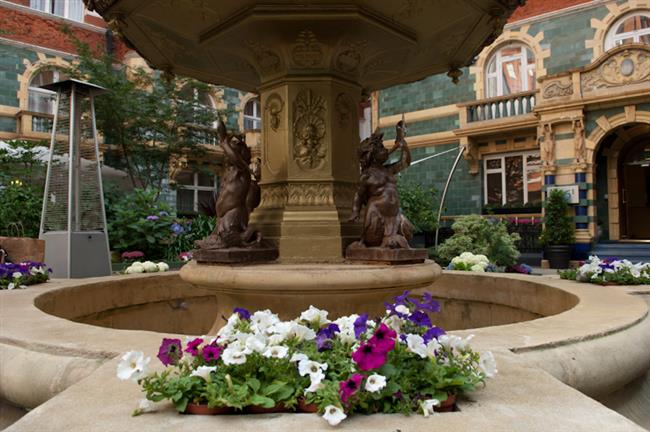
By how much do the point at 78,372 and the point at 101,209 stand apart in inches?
238

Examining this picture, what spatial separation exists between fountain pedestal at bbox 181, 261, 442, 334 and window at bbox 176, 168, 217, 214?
1674cm

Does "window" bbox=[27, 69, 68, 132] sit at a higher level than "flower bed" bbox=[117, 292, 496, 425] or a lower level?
higher

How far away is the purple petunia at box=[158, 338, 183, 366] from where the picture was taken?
1663 millimetres

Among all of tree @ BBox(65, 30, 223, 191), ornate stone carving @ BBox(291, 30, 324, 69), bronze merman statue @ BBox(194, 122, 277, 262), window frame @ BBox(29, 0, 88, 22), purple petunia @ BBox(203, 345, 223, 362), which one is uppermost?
window frame @ BBox(29, 0, 88, 22)

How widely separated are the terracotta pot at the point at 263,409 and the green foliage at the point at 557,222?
13875 mm

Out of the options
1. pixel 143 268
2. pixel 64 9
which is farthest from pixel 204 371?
pixel 64 9

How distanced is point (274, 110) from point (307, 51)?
61cm

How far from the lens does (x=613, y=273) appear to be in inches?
179

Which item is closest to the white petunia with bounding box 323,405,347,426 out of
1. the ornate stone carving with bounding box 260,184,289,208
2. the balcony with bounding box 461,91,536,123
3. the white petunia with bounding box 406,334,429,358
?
the white petunia with bounding box 406,334,429,358

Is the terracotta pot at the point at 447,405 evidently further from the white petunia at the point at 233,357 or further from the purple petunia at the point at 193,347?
the purple petunia at the point at 193,347

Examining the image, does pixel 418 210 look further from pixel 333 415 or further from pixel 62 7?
pixel 333 415

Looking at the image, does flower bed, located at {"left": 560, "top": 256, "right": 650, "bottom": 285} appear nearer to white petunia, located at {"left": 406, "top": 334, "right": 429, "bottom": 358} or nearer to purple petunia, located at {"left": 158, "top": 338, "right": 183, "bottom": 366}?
white petunia, located at {"left": 406, "top": 334, "right": 429, "bottom": 358}

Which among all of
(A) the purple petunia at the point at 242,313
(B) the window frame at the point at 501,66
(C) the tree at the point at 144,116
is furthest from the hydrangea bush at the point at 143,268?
(B) the window frame at the point at 501,66

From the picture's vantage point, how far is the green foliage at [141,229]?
32.0 ft
